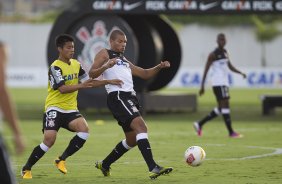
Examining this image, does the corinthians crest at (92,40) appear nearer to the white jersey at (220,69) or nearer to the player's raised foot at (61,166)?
the white jersey at (220,69)

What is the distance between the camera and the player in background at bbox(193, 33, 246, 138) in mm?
21325

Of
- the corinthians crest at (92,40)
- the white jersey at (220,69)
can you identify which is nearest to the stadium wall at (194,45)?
the corinthians crest at (92,40)

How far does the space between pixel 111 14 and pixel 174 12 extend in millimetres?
2016

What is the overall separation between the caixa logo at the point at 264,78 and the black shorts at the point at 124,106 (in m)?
37.5

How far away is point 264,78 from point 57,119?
1492 inches

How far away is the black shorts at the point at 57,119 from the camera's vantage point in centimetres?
1365

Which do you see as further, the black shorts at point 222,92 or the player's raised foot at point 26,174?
the black shorts at point 222,92

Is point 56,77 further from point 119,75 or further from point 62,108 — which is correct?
point 119,75

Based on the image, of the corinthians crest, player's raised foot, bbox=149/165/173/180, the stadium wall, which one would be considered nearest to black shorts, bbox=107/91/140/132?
player's raised foot, bbox=149/165/173/180

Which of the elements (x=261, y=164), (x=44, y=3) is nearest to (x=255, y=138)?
(x=261, y=164)

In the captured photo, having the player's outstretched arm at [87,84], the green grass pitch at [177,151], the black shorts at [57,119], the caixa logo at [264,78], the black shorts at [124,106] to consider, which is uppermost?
the player's outstretched arm at [87,84]

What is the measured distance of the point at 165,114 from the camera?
3052 centimetres

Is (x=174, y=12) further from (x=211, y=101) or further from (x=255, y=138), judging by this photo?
(x=211, y=101)

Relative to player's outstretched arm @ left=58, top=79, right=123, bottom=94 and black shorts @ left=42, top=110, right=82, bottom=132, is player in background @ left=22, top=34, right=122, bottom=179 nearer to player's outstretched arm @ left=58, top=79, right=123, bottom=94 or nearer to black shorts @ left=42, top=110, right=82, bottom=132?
black shorts @ left=42, top=110, right=82, bottom=132
